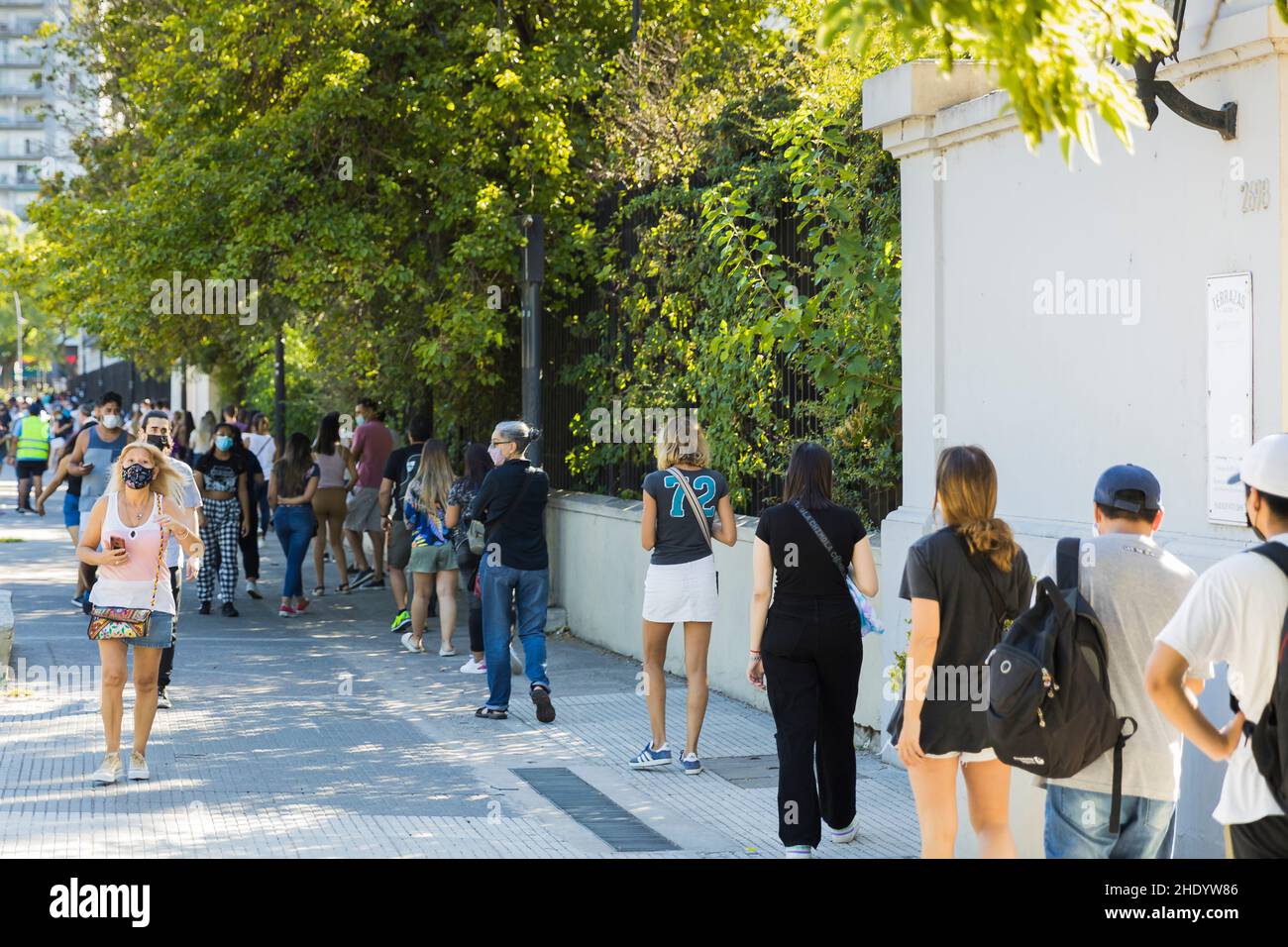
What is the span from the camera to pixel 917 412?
8.16 m

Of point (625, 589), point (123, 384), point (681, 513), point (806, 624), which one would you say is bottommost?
point (625, 589)

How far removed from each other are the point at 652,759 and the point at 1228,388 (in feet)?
12.5

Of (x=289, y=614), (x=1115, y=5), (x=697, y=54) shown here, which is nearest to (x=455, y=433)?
(x=289, y=614)

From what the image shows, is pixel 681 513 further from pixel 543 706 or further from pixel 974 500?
pixel 974 500

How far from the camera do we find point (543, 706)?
9.56 m

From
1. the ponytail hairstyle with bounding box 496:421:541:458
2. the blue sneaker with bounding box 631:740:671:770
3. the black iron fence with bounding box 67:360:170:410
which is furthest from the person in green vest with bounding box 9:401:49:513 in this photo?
the blue sneaker with bounding box 631:740:671:770

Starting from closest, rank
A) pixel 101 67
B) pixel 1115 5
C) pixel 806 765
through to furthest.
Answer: pixel 1115 5 → pixel 806 765 → pixel 101 67

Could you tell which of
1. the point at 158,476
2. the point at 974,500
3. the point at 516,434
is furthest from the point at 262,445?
the point at 974,500

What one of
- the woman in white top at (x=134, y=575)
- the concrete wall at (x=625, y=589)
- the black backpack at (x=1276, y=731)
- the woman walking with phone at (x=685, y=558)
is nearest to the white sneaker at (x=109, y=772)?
the woman in white top at (x=134, y=575)

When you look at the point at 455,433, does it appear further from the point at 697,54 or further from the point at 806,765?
the point at 806,765

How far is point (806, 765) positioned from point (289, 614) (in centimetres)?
917

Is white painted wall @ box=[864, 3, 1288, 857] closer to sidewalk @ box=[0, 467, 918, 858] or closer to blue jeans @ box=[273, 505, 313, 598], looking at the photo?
sidewalk @ box=[0, 467, 918, 858]

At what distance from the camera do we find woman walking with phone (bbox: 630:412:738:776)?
8.26 metres

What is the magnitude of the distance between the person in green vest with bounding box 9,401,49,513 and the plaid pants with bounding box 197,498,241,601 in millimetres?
13673
